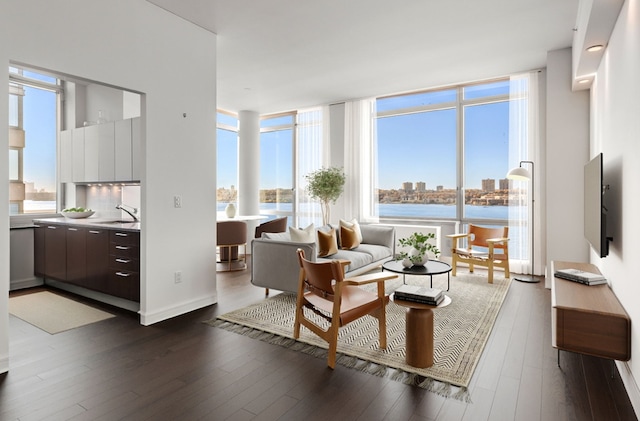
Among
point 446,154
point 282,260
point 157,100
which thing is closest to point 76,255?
point 157,100

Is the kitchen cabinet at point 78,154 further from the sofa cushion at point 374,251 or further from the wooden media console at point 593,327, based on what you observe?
the wooden media console at point 593,327

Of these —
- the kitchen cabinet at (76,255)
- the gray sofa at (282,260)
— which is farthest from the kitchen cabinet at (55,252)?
the gray sofa at (282,260)

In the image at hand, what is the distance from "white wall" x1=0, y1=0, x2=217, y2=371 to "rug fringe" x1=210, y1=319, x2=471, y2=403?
79 centimetres

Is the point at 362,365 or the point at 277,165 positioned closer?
the point at 362,365

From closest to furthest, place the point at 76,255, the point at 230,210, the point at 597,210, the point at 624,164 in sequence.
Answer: the point at 624,164 → the point at 597,210 → the point at 76,255 → the point at 230,210

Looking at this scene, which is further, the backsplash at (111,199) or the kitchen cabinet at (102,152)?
the backsplash at (111,199)

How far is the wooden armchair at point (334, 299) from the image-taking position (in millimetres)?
2680

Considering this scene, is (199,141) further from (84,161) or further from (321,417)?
(321,417)

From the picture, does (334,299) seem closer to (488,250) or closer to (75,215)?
(488,250)

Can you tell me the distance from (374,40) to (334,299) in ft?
11.1

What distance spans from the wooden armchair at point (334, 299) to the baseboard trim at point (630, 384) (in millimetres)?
1554

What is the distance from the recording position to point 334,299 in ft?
8.83

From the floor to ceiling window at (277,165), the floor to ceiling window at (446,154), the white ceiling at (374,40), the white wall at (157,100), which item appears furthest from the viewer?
the floor to ceiling window at (277,165)

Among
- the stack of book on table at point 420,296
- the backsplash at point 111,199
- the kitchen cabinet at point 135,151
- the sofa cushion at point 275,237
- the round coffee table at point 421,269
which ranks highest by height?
the kitchen cabinet at point 135,151
